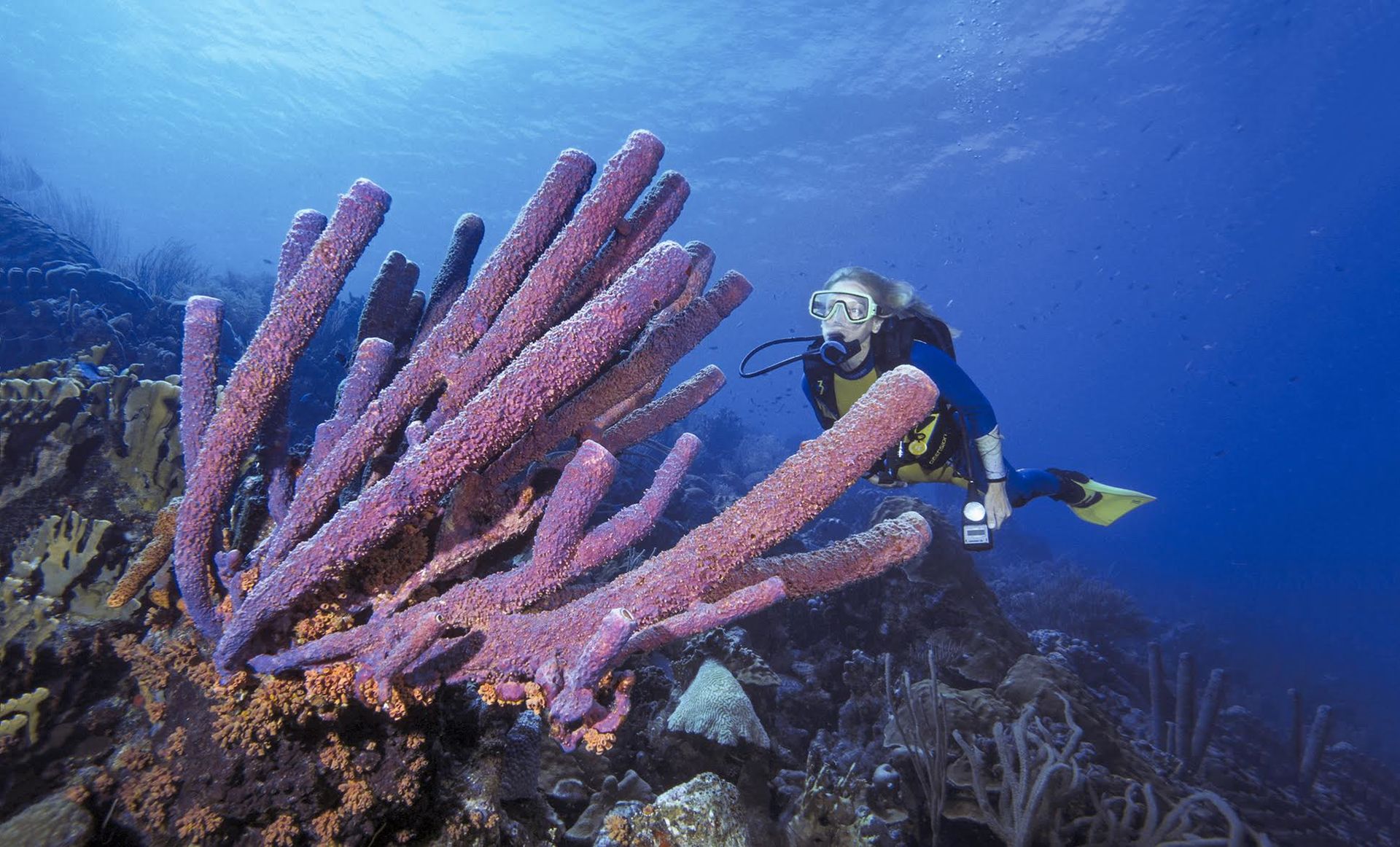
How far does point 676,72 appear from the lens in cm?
2986

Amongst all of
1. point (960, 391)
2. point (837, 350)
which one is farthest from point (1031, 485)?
point (837, 350)

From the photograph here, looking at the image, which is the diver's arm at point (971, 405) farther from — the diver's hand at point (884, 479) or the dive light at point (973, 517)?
the diver's hand at point (884, 479)

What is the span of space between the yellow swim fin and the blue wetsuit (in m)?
2.11

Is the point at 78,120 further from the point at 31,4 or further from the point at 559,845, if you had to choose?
the point at 559,845

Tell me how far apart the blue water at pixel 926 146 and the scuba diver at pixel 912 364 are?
19.9 meters

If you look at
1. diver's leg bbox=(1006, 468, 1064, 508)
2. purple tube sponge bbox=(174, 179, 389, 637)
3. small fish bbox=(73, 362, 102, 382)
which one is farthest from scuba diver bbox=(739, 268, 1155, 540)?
small fish bbox=(73, 362, 102, 382)

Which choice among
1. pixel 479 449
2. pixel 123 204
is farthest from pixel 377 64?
pixel 123 204

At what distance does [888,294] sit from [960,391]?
1080mm

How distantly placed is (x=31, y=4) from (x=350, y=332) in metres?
50.1

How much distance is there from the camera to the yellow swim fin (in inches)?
253

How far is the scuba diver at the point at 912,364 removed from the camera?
14.3 feet

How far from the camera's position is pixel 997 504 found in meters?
4.36

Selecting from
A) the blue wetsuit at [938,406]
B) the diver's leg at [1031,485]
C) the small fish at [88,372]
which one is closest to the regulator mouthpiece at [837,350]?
the blue wetsuit at [938,406]

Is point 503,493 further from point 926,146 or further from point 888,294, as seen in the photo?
point 926,146
